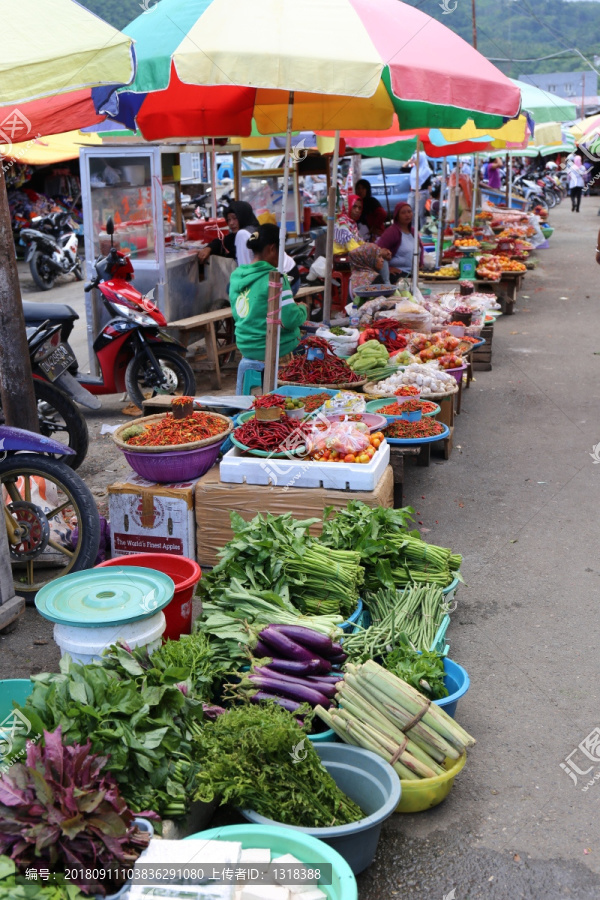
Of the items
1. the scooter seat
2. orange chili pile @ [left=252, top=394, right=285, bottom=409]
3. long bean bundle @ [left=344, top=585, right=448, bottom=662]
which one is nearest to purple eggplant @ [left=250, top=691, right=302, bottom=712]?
long bean bundle @ [left=344, top=585, right=448, bottom=662]

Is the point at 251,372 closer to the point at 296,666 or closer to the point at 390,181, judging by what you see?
the point at 296,666

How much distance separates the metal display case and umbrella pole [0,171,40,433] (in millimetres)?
3582

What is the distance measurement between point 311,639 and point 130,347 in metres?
5.26

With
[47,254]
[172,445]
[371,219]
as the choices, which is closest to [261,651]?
[172,445]

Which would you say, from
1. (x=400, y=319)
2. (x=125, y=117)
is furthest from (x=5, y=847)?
(x=400, y=319)

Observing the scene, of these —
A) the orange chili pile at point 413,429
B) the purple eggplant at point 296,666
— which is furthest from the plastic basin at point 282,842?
the orange chili pile at point 413,429

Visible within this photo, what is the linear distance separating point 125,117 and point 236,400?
2.20 m

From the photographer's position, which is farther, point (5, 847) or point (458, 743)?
point (458, 743)

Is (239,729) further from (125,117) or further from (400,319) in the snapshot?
(400,319)

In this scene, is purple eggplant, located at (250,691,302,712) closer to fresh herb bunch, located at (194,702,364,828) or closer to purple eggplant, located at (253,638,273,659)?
purple eggplant, located at (253,638,273,659)

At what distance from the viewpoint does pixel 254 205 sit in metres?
14.6

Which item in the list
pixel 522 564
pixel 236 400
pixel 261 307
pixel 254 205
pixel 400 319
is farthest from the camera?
pixel 254 205

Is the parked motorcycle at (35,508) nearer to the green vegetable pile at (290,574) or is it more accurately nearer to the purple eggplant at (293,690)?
the green vegetable pile at (290,574)

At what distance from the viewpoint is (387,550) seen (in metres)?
4.14
